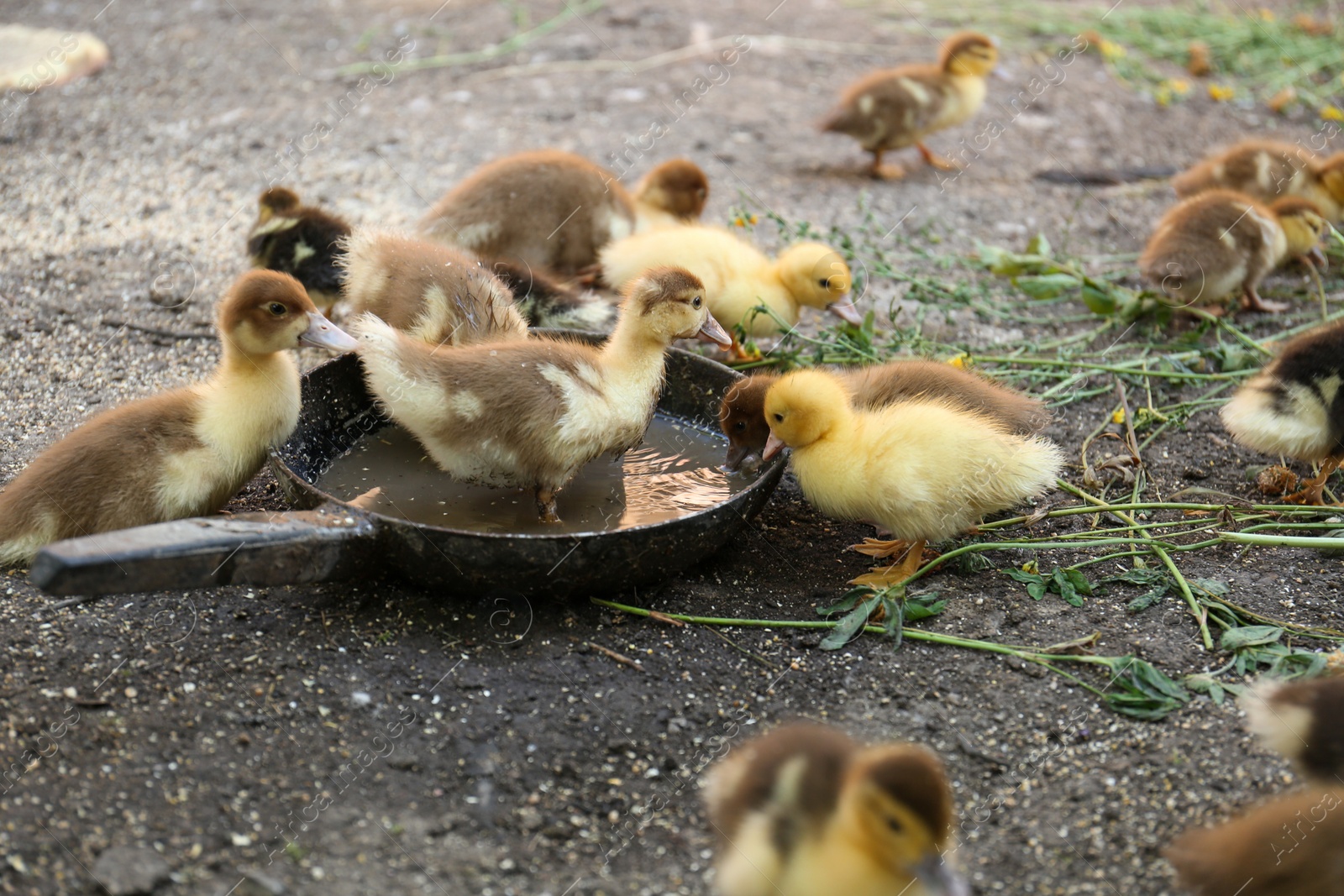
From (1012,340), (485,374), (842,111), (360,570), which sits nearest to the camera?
(360,570)

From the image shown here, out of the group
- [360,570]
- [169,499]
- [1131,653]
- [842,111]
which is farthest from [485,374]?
[842,111]

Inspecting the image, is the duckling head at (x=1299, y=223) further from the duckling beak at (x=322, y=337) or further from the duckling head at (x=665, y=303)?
the duckling beak at (x=322, y=337)

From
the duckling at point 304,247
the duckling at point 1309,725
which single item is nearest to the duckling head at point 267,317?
the duckling at point 304,247

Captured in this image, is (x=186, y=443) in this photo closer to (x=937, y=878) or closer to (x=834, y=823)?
(x=834, y=823)

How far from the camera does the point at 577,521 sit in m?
3.58

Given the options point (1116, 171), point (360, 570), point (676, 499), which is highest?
point (360, 570)

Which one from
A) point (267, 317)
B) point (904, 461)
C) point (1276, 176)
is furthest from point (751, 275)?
point (1276, 176)

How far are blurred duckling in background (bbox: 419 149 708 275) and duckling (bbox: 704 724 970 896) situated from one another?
10.9ft

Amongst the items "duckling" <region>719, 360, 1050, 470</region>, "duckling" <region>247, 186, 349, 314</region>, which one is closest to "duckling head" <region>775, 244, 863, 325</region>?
"duckling" <region>719, 360, 1050, 470</region>

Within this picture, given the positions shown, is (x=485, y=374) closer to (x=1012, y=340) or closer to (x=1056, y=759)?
(x=1056, y=759)

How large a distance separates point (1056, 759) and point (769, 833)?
1.04 m

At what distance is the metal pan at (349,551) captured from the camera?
2.54m

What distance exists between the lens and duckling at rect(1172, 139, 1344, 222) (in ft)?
20.6

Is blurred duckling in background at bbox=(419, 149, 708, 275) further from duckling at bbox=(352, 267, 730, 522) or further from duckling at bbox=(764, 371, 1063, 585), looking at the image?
duckling at bbox=(764, 371, 1063, 585)
